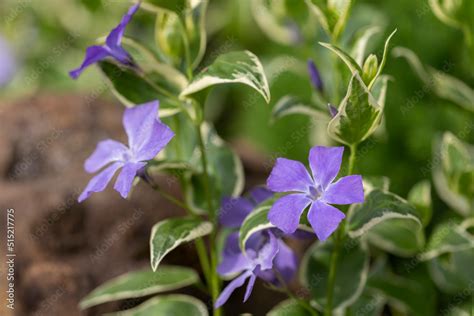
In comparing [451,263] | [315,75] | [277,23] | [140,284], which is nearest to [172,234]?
[140,284]

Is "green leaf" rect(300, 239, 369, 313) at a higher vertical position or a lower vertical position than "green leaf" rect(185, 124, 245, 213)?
lower

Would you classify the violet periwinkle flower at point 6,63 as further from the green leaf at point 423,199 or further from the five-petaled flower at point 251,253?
the green leaf at point 423,199

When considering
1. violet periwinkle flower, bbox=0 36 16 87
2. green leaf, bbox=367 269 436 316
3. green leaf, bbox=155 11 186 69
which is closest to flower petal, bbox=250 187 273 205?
green leaf, bbox=155 11 186 69

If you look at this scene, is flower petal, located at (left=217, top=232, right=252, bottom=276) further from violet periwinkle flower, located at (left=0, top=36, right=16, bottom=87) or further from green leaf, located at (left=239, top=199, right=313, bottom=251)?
violet periwinkle flower, located at (left=0, top=36, right=16, bottom=87)

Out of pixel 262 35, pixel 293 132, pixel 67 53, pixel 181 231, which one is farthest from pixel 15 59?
pixel 181 231

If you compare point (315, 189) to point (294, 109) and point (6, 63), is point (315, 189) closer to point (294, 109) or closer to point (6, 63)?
point (294, 109)

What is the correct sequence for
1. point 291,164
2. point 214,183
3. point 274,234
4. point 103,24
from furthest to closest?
point 103,24 → point 214,183 → point 274,234 → point 291,164

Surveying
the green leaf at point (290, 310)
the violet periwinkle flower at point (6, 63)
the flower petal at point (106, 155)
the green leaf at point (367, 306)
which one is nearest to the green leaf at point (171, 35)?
the flower petal at point (106, 155)

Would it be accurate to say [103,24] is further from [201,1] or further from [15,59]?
[201,1]
